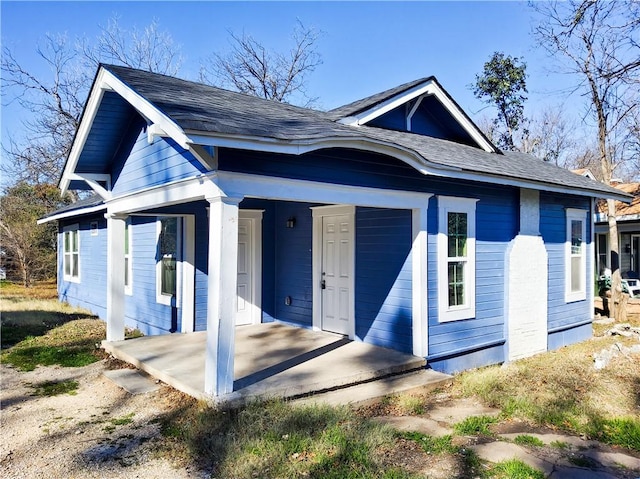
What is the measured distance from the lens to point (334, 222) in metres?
7.99

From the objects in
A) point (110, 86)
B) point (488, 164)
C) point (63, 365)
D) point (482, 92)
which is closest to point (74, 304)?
point (63, 365)

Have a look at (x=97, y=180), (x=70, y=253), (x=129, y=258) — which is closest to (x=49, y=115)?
(x=70, y=253)

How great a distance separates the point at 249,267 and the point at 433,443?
552cm

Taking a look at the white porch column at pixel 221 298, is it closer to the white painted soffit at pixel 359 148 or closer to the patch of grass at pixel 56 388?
the white painted soffit at pixel 359 148

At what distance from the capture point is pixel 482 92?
2297 cm

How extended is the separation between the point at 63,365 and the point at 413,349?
5078 mm

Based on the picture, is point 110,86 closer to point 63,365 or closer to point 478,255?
point 63,365

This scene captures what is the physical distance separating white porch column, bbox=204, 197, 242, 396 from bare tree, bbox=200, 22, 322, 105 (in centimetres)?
2115

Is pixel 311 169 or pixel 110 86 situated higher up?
pixel 110 86

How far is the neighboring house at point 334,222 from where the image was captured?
4871 millimetres

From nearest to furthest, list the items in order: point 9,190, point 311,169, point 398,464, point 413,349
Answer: point 398,464 < point 311,169 < point 413,349 < point 9,190

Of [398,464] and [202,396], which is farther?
[202,396]

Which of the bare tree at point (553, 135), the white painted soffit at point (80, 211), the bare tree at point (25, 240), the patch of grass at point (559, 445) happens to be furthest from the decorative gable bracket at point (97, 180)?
the bare tree at point (553, 135)

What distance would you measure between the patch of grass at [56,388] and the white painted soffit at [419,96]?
5.35 meters
